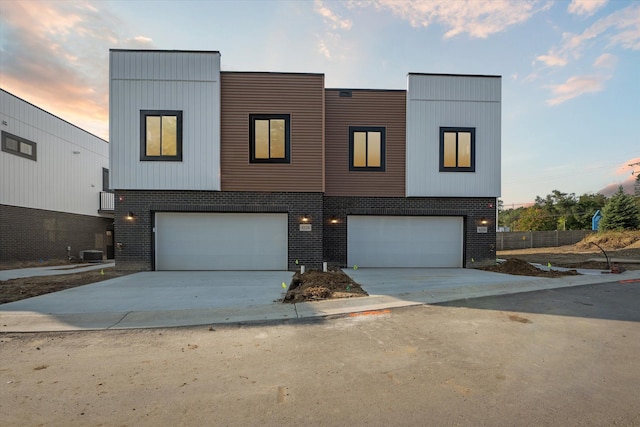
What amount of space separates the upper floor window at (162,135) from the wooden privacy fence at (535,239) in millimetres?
25077

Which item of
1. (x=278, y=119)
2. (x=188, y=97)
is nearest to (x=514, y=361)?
(x=278, y=119)

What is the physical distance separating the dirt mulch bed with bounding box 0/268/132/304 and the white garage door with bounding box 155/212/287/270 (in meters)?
1.83

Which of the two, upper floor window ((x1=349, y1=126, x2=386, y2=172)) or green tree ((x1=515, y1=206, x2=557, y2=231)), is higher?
upper floor window ((x1=349, y1=126, x2=386, y2=172))

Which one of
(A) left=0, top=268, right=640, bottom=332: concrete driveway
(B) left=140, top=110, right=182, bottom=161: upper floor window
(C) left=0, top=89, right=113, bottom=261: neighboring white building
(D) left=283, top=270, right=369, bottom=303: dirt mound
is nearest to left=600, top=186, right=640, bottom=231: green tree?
(A) left=0, top=268, right=640, bottom=332: concrete driveway

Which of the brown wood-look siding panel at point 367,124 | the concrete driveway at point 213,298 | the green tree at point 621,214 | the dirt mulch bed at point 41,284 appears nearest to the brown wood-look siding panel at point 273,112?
the brown wood-look siding panel at point 367,124

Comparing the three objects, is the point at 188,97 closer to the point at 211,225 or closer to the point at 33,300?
the point at 211,225

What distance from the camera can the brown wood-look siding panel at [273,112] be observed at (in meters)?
12.2

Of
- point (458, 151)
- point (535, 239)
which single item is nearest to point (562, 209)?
point (535, 239)

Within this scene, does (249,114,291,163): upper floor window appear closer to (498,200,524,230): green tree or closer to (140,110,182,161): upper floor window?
(140,110,182,161): upper floor window

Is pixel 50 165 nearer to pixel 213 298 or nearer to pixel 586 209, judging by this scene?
pixel 213 298

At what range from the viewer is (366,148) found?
13484 millimetres

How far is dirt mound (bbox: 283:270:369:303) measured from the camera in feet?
24.1

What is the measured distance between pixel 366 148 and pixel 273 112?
13.3ft

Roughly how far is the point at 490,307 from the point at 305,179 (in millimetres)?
7518
